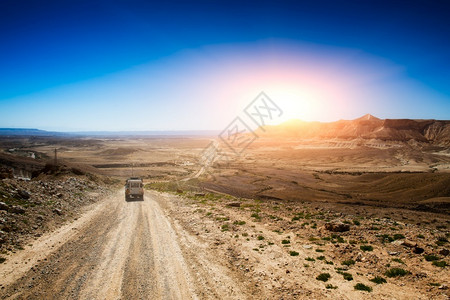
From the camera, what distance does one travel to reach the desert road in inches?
335

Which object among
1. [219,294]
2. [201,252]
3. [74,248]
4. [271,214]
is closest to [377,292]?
[219,294]

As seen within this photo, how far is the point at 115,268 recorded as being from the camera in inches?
401

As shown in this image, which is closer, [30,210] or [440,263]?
[440,263]

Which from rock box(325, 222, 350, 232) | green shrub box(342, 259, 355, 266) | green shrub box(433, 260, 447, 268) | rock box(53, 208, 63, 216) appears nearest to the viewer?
green shrub box(433, 260, 447, 268)

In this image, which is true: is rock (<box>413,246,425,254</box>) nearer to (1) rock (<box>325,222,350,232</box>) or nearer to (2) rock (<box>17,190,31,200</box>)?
(1) rock (<box>325,222,350,232</box>)

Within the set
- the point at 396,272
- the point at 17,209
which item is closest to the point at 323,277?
the point at 396,272

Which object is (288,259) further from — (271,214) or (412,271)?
(271,214)

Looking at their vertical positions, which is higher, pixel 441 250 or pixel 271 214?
pixel 441 250

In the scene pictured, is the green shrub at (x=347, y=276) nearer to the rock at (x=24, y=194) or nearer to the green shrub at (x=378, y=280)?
the green shrub at (x=378, y=280)

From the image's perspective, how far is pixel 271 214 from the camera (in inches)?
767

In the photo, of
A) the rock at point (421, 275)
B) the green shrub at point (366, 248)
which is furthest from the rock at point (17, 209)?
the rock at point (421, 275)

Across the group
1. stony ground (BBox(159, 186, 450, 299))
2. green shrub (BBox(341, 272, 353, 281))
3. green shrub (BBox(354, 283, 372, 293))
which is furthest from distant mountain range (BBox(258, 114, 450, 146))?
green shrub (BBox(354, 283, 372, 293))

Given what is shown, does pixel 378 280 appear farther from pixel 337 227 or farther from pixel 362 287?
pixel 337 227

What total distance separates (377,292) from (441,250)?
5169 millimetres
